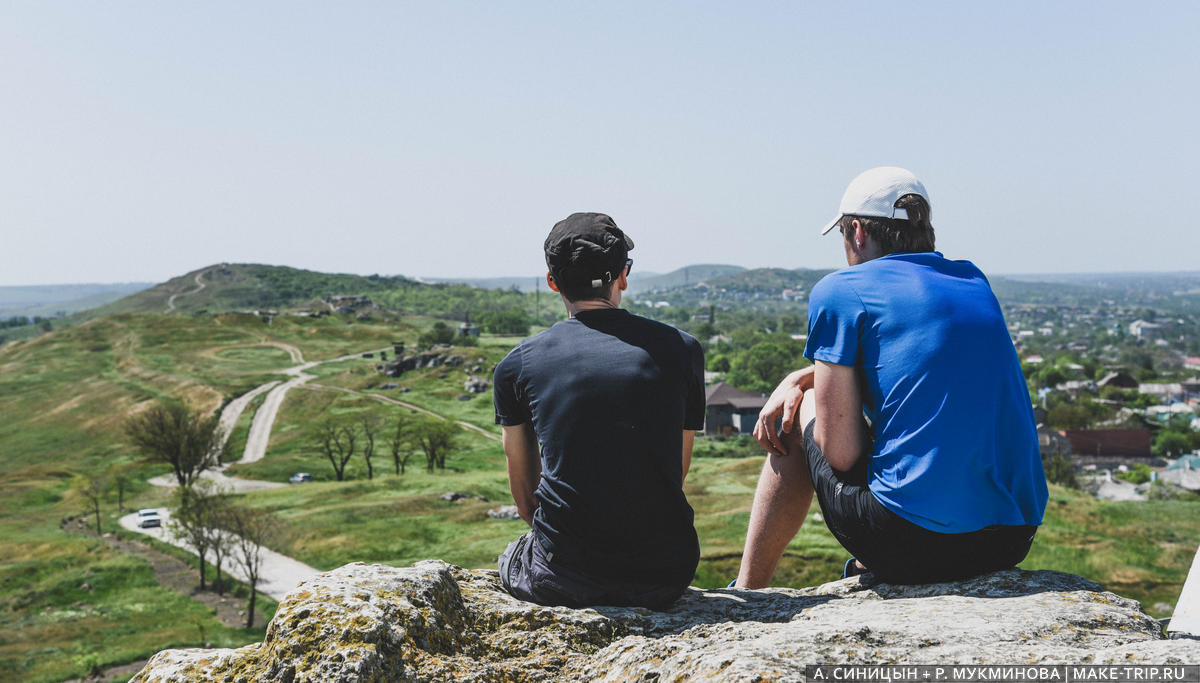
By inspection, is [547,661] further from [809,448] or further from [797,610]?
[809,448]

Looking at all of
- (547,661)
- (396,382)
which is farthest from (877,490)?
(396,382)

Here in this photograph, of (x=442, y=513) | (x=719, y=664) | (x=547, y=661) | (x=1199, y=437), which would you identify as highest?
(x=719, y=664)

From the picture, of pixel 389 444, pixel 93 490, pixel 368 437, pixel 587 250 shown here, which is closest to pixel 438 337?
pixel 389 444

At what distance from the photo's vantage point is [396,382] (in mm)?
121688

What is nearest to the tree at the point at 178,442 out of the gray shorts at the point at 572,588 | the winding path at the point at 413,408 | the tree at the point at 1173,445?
the winding path at the point at 413,408

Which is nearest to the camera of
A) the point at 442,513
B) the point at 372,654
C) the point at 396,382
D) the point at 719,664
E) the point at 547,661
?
the point at 719,664

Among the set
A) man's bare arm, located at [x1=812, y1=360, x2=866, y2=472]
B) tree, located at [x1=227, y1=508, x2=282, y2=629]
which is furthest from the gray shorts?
tree, located at [x1=227, y1=508, x2=282, y2=629]

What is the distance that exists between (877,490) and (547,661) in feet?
5.82

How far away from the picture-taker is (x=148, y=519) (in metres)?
55.9

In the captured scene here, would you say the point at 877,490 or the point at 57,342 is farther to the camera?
the point at 57,342

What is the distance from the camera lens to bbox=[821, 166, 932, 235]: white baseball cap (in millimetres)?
4074

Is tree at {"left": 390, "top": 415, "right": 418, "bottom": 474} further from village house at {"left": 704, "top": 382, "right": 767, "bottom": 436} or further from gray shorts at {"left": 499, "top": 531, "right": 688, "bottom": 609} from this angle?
gray shorts at {"left": 499, "top": 531, "right": 688, "bottom": 609}

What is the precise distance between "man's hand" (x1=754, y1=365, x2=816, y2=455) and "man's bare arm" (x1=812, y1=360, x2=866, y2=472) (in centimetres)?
42

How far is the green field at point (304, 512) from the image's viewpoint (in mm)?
30906
